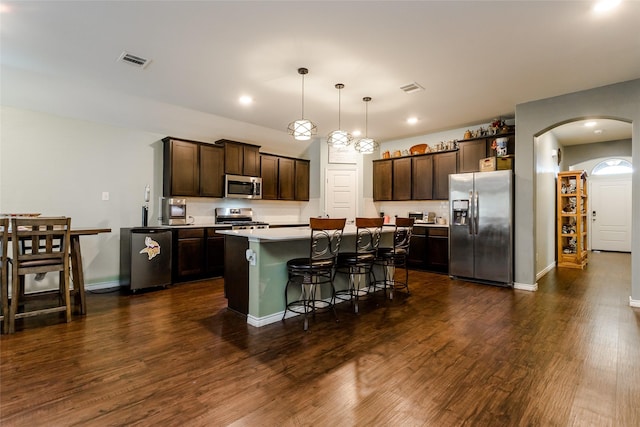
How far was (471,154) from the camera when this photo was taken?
5324mm

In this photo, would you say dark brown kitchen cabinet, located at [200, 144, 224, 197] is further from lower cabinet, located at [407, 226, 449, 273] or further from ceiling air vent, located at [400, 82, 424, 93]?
lower cabinet, located at [407, 226, 449, 273]

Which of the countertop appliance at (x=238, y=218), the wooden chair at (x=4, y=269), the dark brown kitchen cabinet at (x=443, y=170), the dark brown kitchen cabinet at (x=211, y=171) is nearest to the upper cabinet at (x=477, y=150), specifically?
the dark brown kitchen cabinet at (x=443, y=170)

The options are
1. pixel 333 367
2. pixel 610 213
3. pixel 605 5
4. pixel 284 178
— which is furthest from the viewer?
pixel 610 213

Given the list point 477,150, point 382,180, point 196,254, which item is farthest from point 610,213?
point 196,254

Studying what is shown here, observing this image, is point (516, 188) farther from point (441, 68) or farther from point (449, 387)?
point (449, 387)

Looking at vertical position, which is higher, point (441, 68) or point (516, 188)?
point (441, 68)

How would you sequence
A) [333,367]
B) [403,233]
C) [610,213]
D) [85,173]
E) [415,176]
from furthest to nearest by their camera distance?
[610,213] → [415,176] → [85,173] → [403,233] → [333,367]

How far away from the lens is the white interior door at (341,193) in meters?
6.52

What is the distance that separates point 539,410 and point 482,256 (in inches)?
131

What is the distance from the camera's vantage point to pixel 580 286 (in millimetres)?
4555

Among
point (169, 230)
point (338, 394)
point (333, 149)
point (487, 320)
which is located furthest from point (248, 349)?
point (333, 149)

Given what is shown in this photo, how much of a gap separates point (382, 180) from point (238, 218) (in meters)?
3.19

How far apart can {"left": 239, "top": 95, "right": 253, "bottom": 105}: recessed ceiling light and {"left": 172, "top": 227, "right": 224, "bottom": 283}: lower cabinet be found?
206 centimetres

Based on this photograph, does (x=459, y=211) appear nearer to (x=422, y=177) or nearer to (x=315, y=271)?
(x=422, y=177)
